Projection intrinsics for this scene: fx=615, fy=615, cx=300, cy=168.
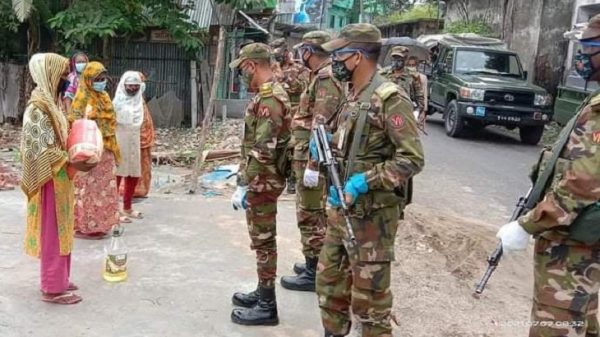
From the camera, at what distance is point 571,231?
8.53 feet

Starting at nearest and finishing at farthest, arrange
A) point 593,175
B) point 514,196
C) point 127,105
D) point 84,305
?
point 593,175, point 84,305, point 127,105, point 514,196

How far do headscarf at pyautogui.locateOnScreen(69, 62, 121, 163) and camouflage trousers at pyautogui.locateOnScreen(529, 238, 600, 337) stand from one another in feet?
13.5

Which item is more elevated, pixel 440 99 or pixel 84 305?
pixel 440 99

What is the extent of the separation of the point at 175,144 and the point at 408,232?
20.2 ft

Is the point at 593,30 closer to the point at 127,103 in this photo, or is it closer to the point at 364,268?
the point at 364,268

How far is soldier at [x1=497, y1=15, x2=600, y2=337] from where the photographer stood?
2.54 metres

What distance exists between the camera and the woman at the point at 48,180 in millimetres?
3850

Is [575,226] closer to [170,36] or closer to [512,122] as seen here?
[512,122]

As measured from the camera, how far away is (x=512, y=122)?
11836mm

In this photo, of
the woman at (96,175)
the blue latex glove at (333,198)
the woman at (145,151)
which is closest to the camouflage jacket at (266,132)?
the blue latex glove at (333,198)

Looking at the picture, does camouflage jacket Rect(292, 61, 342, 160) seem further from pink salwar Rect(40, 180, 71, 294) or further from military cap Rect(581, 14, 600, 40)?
military cap Rect(581, 14, 600, 40)

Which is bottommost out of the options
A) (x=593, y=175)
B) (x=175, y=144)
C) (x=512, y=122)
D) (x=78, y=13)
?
(x=175, y=144)

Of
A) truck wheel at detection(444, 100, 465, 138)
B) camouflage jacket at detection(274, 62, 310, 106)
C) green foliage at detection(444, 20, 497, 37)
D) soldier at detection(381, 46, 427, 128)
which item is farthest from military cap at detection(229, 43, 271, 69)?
green foliage at detection(444, 20, 497, 37)

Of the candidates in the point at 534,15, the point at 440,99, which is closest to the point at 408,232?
the point at 440,99
